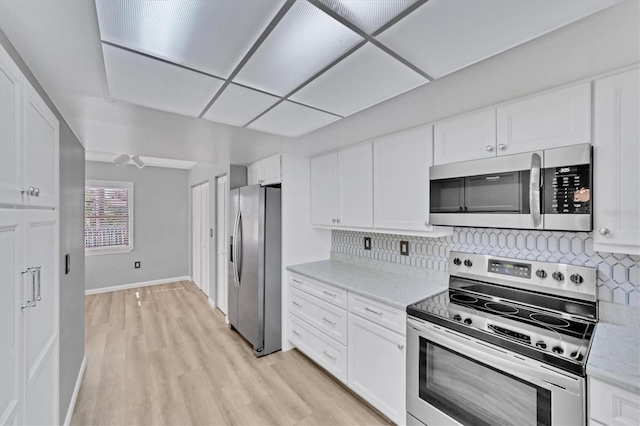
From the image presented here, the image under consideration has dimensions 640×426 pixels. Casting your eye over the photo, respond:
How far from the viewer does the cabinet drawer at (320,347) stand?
235 cm

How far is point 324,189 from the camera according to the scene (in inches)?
117

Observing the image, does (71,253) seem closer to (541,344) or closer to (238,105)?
(238,105)

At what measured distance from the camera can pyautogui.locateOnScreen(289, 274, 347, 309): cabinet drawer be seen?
2.34m

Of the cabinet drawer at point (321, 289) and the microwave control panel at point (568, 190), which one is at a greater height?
the microwave control panel at point (568, 190)

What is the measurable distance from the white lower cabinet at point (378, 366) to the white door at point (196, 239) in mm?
4042

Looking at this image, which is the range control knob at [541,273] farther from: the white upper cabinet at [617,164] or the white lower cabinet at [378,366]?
the white lower cabinet at [378,366]

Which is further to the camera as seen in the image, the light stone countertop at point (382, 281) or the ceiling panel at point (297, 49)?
the light stone countertop at point (382, 281)

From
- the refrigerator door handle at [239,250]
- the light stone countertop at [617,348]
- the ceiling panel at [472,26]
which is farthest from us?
the refrigerator door handle at [239,250]

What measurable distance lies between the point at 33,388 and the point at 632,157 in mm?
2967

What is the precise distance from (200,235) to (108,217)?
1.69 m

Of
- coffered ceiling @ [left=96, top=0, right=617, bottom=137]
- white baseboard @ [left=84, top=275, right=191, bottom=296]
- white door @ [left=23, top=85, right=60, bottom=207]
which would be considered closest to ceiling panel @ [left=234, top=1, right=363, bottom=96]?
coffered ceiling @ [left=96, top=0, right=617, bottom=137]

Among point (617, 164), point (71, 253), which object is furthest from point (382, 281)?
point (71, 253)

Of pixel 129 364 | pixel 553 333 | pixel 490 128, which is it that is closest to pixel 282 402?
pixel 129 364

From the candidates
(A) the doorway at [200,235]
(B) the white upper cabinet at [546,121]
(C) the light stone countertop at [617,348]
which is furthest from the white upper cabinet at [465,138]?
(A) the doorway at [200,235]
